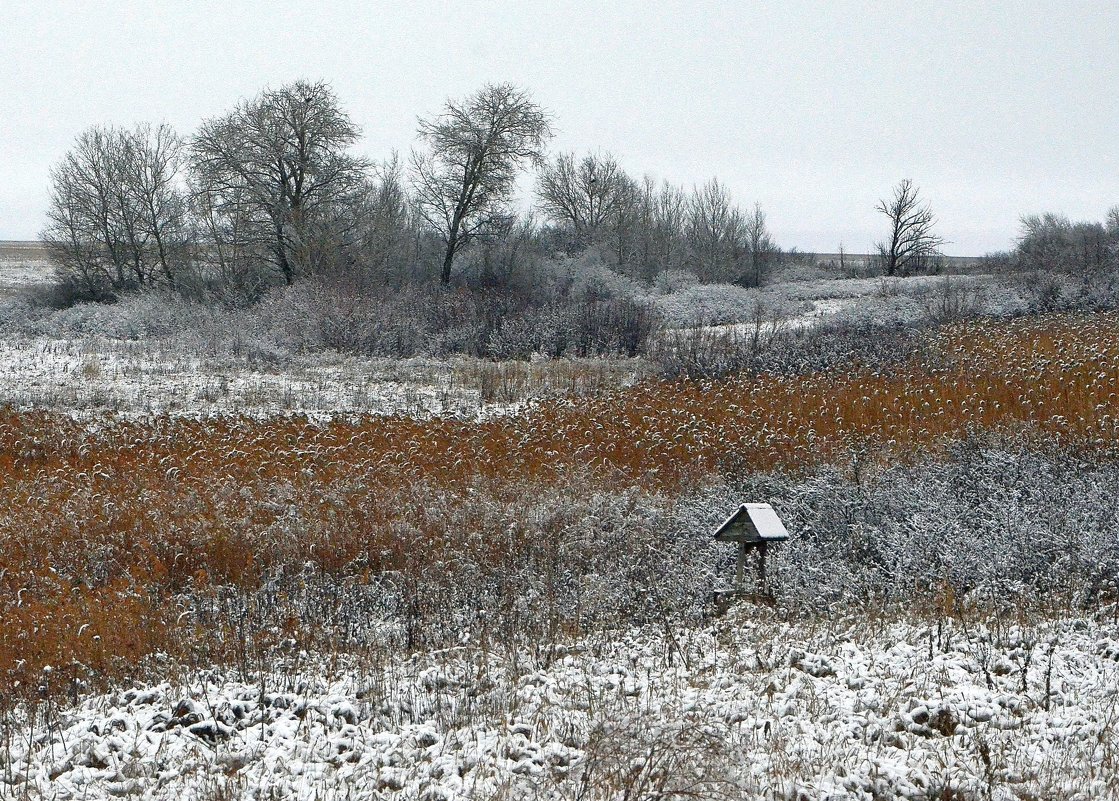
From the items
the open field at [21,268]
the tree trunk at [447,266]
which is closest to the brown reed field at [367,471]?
the tree trunk at [447,266]

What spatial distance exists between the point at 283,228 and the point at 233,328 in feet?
30.1

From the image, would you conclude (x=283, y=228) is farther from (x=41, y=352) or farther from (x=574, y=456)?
(x=574, y=456)

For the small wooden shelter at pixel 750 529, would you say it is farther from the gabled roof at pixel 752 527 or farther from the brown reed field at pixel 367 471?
the brown reed field at pixel 367 471

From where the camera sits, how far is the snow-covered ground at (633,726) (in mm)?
4023

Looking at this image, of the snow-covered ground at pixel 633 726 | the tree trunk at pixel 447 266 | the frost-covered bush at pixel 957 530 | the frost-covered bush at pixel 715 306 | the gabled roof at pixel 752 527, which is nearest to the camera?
the snow-covered ground at pixel 633 726

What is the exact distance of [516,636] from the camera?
6.15 metres

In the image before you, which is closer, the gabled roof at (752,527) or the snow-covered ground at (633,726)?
the snow-covered ground at (633,726)

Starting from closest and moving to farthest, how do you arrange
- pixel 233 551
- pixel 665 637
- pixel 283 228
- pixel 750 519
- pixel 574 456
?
pixel 665 637, pixel 750 519, pixel 233 551, pixel 574 456, pixel 283 228

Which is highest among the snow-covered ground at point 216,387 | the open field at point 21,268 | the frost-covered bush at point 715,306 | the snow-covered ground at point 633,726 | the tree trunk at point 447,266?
the open field at point 21,268

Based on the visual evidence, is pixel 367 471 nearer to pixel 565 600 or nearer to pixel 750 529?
pixel 565 600

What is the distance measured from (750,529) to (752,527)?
3 centimetres

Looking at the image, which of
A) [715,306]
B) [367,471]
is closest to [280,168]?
[715,306]

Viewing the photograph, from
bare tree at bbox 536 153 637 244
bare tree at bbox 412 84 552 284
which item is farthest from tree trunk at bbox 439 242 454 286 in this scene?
bare tree at bbox 536 153 637 244

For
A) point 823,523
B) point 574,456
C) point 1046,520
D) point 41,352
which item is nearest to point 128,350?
point 41,352
